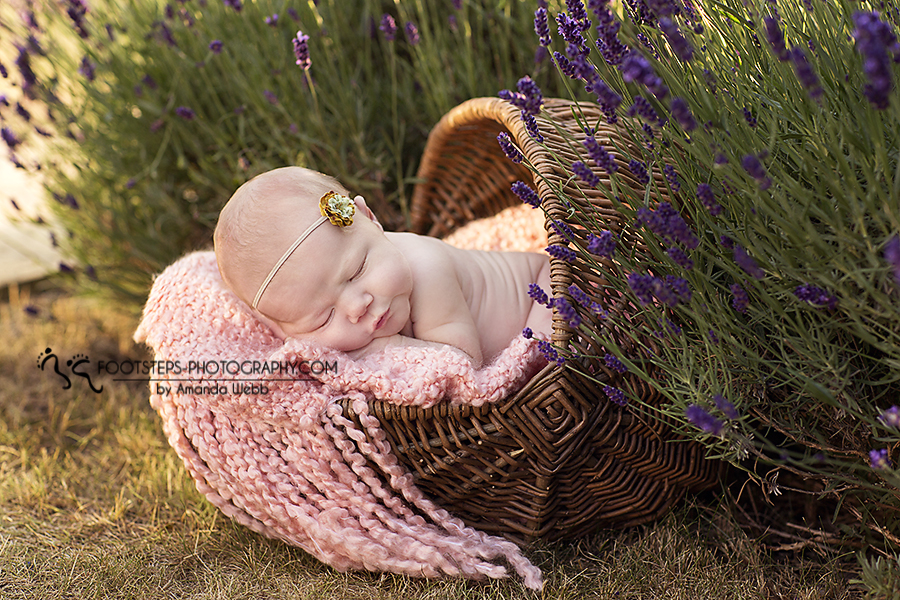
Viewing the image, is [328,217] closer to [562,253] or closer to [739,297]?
[562,253]

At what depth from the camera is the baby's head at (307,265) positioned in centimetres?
144

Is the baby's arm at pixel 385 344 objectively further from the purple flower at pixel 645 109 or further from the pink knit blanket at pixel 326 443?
the purple flower at pixel 645 109

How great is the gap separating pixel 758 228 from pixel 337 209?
2.75 ft

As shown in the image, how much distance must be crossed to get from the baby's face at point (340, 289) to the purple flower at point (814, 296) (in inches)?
31.3

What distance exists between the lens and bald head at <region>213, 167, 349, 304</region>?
144cm

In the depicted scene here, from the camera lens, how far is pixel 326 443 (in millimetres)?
1383

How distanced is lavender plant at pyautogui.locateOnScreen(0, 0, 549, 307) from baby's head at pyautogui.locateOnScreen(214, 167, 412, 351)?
597mm

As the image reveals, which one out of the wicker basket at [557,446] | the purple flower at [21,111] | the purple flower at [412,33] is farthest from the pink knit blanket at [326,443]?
the purple flower at [21,111]

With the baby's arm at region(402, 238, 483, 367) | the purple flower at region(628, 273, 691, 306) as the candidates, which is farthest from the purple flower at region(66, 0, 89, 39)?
the purple flower at region(628, 273, 691, 306)

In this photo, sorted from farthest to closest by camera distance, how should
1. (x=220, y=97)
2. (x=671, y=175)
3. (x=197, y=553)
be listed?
(x=220, y=97) → (x=197, y=553) → (x=671, y=175)

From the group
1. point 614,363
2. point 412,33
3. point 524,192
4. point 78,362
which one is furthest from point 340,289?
point 78,362

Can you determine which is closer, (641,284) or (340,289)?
(641,284)

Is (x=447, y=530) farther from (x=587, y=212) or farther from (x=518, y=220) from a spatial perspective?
(x=518, y=220)

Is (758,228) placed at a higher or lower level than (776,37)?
lower
